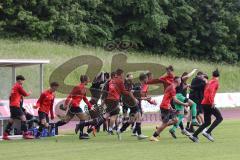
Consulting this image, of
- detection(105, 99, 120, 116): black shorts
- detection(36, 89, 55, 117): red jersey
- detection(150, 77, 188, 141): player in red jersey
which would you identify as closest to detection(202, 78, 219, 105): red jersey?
detection(150, 77, 188, 141): player in red jersey

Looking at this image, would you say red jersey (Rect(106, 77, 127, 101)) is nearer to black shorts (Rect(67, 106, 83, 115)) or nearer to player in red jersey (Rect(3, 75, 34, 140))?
black shorts (Rect(67, 106, 83, 115))

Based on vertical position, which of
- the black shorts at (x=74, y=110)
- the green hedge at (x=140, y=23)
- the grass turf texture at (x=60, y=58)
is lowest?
the black shorts at (x=74, y=110)

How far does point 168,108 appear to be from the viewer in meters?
20.6

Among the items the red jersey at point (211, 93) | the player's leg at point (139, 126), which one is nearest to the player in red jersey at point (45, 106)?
the player's leg at point (139, 126)

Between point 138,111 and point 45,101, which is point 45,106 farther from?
point 138,111

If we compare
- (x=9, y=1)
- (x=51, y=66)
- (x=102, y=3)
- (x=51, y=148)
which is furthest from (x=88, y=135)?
(x=102, y=3)

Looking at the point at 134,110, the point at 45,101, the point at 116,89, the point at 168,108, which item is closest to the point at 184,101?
the point at 168,108

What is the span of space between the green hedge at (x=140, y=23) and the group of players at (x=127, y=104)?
3445 cm

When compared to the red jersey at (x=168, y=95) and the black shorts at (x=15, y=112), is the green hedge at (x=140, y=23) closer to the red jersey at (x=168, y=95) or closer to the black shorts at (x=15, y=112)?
the black shorts at (x=15, y=112)

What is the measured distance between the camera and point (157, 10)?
67.1 metres

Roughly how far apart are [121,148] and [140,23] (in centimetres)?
4911

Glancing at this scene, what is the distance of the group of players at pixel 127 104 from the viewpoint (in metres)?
20.2

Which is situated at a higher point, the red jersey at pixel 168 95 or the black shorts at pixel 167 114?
the red jersey at pixel 168 95

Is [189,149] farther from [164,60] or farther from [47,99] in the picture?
[164,60]
